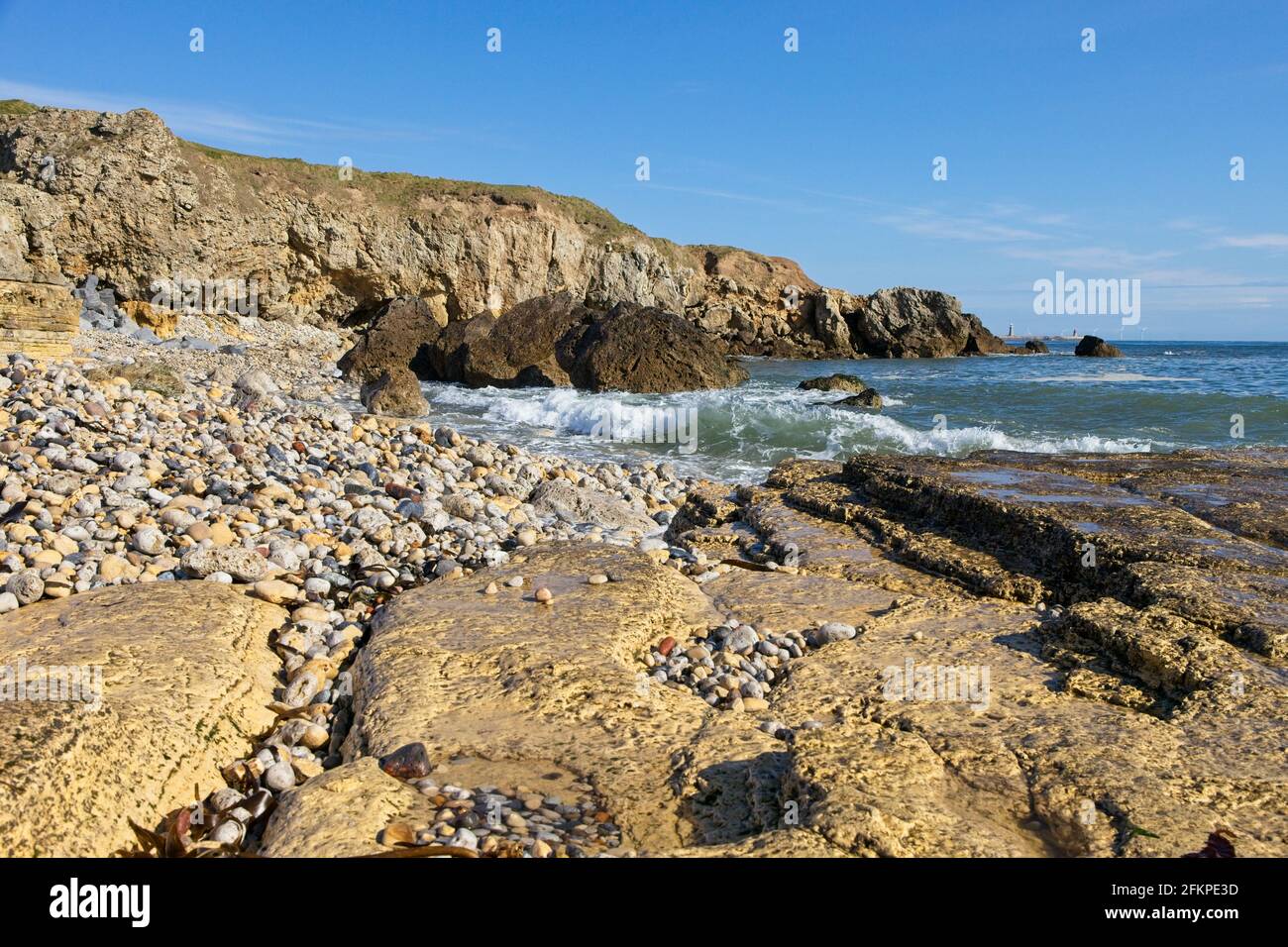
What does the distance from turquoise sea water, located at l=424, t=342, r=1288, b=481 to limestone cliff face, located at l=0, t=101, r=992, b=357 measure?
8.14 meters

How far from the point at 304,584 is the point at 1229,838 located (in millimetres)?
4341

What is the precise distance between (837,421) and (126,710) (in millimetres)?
13671

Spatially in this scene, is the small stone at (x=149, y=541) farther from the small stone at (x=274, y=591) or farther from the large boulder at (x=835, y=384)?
the large boulder at (x=835, y=384)

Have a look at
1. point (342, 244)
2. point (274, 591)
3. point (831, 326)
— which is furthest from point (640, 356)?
point (831, 326)

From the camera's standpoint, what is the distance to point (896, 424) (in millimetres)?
15023

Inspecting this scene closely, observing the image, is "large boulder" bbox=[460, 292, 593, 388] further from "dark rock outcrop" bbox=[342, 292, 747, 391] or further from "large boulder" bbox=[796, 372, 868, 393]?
"large boulder" bbox=[796, 372, 868, 393]

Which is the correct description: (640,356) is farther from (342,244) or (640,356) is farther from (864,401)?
(342,244)

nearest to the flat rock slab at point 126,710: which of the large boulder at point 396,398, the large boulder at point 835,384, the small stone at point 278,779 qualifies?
the small stone at point 278,779

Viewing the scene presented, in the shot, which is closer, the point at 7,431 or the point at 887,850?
the point at 887,850
